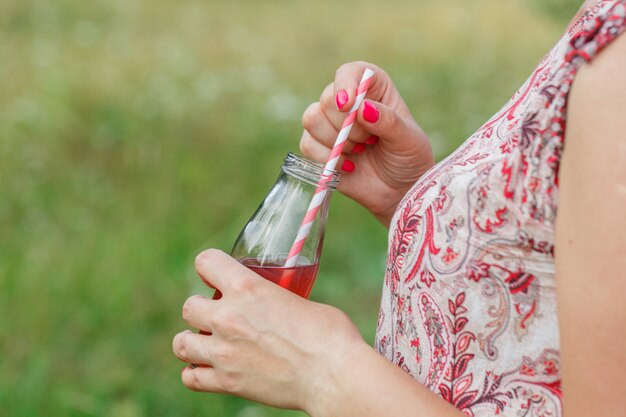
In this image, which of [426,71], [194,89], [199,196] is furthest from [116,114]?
[426,71]

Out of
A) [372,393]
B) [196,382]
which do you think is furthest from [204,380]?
[372,393]

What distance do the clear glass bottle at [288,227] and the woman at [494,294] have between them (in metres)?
0.12

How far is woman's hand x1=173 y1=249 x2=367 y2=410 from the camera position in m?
1.05

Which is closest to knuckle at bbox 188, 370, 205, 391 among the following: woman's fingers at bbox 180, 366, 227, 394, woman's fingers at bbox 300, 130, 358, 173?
woman's fingers at bbox 180, 366, 227, 394

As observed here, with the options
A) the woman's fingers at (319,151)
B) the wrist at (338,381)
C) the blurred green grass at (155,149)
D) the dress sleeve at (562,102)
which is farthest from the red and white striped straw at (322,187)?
the blurred green grass at (155,149)

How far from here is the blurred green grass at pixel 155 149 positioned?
281cm

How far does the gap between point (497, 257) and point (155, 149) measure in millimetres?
3110

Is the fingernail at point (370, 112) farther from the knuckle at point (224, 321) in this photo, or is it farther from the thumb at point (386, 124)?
the knuckle at point (224, 321)

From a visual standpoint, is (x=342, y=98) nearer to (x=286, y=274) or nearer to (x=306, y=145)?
(x=306, y=145)

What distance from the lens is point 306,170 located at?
1.27 m

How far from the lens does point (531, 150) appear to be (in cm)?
96

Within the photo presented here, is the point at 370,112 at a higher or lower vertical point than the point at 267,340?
higher

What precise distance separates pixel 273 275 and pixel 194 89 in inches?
137

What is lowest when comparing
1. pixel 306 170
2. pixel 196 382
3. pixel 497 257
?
pixel 196 382
